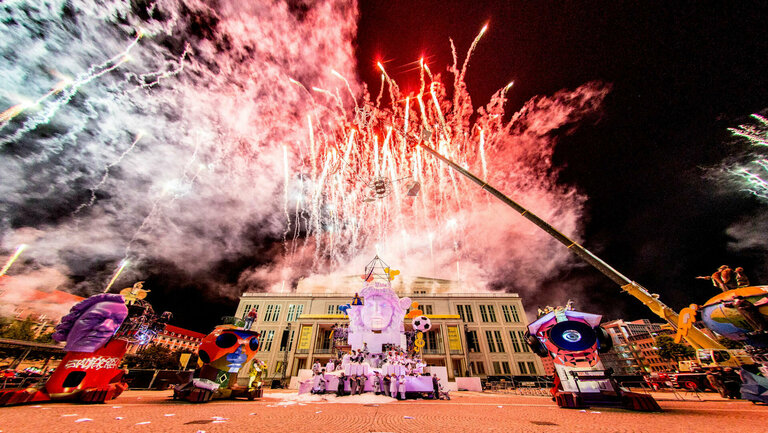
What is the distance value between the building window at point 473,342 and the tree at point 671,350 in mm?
26135

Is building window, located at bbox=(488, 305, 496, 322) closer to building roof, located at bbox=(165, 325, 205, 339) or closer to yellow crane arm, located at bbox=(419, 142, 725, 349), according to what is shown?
yellow crane arm, located at bbox=(419, 142, 725, 349)

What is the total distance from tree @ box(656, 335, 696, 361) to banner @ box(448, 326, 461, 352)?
29.7 m

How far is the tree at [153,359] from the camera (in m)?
32.7

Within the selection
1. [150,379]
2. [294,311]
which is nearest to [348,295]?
→ [294,311]

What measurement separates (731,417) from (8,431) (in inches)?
611

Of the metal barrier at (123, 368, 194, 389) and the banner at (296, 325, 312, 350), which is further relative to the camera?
the banner at (296, 325, 312, 350)

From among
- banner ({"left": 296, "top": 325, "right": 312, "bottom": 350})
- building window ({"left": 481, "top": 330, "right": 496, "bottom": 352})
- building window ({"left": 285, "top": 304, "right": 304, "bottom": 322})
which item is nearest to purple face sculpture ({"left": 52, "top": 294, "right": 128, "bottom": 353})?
banner ({"left": 296, "top": 325, "right": 312, "bottom": 350})

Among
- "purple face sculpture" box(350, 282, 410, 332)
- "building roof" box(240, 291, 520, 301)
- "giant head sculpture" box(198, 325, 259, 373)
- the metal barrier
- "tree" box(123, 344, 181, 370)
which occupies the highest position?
"building roof" box(240, 291, 520, 301)

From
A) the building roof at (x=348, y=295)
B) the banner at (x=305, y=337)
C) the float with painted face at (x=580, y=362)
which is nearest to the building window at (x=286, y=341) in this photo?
the banner at (x=305, y=337)

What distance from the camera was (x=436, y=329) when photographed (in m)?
31.7

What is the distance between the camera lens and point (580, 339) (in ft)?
27.5

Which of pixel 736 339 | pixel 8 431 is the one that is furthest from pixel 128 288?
pixel 736 339

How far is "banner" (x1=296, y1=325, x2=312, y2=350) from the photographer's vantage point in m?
30.5

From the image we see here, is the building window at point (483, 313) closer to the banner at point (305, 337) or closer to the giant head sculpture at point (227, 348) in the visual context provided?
the banner at point (305, 337)
